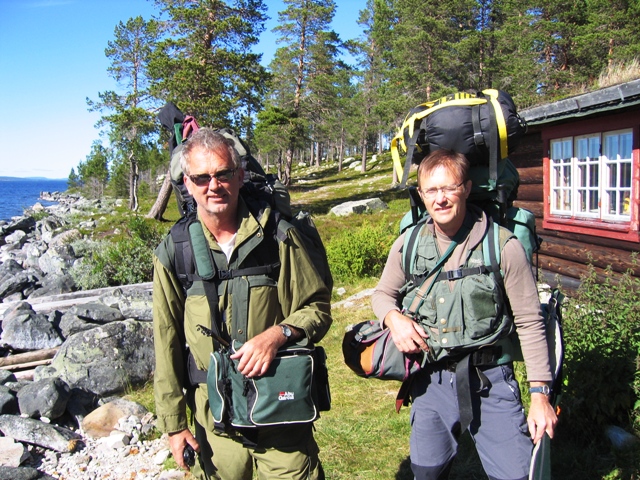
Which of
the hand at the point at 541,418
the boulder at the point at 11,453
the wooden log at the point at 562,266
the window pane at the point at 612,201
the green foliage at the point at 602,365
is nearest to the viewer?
the hand at the point at 541,418

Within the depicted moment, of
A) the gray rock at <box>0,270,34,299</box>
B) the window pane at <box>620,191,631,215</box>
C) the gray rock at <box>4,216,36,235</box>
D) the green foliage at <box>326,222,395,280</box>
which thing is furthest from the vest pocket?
the gray rock at <box>4,216,36,235</box>

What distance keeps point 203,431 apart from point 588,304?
3.07 m

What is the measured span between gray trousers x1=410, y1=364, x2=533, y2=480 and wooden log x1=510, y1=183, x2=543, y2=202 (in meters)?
7.03

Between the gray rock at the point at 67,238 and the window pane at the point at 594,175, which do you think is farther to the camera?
the gray rock at the point at 67,238

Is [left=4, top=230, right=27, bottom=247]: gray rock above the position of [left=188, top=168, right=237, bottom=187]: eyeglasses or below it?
below

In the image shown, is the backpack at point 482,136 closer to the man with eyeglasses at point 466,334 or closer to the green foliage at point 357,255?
the man with eyeglasses at point 466,334

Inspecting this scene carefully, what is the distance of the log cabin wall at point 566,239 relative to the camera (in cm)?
657

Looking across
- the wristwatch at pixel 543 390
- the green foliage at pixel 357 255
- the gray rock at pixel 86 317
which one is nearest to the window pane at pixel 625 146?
the green foliage at pixel 357 255

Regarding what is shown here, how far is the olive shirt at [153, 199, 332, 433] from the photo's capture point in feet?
7.91

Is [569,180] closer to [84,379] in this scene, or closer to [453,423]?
[453,423]

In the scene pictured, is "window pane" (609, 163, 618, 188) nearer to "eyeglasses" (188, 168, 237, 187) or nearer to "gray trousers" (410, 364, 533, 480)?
"gray trousers" (410, 364, 533, 480)

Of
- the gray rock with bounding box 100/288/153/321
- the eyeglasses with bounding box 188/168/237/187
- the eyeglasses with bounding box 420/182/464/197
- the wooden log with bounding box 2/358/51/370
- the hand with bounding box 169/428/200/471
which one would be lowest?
the wooden log with bounding box 2/358/51/370

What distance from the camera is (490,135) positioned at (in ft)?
7.85

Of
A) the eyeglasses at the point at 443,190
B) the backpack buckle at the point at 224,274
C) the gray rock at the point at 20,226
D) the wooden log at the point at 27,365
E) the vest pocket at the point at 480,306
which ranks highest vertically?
the eyeglasses at the point at 443,190
